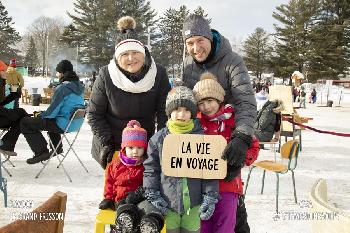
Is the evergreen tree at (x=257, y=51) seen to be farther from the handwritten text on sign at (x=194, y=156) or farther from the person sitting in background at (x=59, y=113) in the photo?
the handwritten text on sign at (x=194, y=156)

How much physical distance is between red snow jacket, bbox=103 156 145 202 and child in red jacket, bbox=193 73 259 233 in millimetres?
560

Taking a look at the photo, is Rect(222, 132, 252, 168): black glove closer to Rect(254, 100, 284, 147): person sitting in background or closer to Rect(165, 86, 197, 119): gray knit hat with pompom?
Rect(165, 86, 197, 119): gray knit hat with pompom

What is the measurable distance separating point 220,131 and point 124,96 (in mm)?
807

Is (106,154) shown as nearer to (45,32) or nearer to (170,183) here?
(170,183)

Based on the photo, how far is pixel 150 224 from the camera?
2314 millimetres

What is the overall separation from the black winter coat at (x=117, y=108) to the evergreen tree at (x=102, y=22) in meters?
45.4

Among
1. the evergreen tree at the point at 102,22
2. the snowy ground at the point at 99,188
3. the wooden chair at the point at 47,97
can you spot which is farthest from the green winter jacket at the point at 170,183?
the evergreen tree at the point at 102,22

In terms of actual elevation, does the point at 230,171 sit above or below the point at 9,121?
above

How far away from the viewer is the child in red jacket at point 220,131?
8.61 feet

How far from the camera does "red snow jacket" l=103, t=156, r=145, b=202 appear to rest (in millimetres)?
2809

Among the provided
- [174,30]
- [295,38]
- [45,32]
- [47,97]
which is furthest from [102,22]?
[45,32]

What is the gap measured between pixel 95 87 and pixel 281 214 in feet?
9.52

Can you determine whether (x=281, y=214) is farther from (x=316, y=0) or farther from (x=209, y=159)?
(x=316, y=0)

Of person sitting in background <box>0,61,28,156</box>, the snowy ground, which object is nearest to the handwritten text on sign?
the snowy ground
